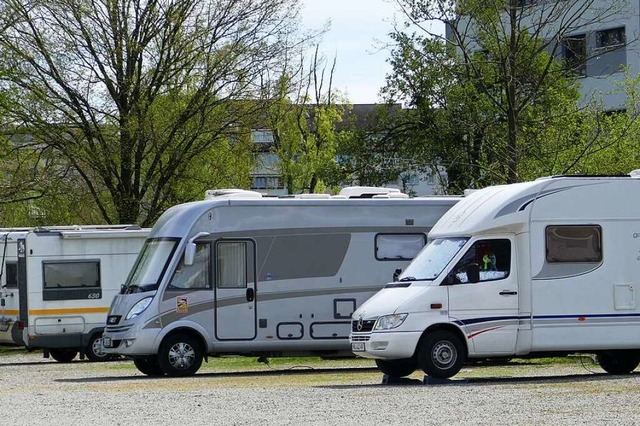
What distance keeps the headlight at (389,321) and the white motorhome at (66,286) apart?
10737mm

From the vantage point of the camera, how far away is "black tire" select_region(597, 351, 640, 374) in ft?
65.8

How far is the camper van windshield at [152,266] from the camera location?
846 inches

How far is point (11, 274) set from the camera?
96.3 feet

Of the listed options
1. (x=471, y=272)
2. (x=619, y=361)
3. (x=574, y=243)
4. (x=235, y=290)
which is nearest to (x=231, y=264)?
(x=235, y=290)

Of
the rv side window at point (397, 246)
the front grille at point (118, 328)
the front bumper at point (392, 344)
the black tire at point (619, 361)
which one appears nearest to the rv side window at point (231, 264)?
the front grille at point (118, 328)

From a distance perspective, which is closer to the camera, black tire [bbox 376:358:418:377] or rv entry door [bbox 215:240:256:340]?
black tire [bbox 376:358:418:377]

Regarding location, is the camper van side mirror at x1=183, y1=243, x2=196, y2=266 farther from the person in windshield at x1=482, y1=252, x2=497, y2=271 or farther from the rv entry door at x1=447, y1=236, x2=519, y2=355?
the person in windshield at x1=482, y1=252, x2=497, y2=271

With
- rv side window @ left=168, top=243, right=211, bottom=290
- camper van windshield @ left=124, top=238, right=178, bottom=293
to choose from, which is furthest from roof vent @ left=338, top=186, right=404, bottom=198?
camper van windshield @ left=124, top=238, right=178, bottom=293

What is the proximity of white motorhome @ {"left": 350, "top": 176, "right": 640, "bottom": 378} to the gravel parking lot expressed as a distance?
0.62m

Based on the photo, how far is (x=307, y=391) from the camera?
1694 centimetres

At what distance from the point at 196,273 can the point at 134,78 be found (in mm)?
17178

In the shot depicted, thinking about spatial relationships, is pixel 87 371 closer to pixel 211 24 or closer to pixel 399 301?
pixel 399 301

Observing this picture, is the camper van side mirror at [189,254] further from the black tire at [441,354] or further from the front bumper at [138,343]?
the black tire at [441,354]

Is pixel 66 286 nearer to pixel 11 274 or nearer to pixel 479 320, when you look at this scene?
pixel 11 274
